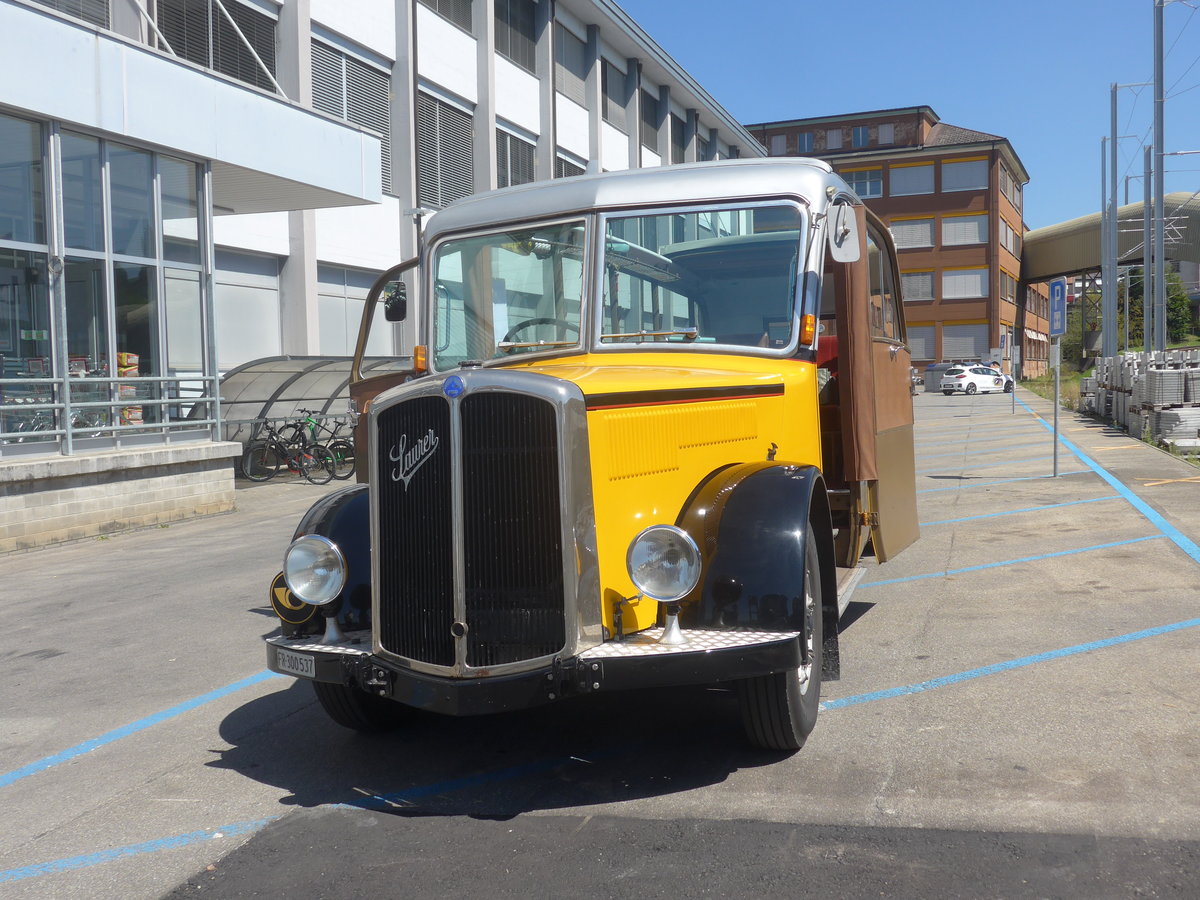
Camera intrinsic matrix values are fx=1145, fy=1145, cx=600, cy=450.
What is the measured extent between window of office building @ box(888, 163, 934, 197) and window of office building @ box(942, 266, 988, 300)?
547 cm

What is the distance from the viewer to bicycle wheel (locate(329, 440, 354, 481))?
19.6 m

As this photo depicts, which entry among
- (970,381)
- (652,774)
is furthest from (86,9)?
(970,381)

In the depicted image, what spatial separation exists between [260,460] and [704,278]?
14.9 metres

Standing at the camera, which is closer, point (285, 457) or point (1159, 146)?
point (285, 457)

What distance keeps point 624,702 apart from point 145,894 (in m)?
2.49

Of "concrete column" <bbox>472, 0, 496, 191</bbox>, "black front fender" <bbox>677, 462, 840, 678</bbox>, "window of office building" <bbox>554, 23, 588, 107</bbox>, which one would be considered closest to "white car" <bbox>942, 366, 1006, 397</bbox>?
"window of office building" <bbox>554, 23, 588, 107</bbox>

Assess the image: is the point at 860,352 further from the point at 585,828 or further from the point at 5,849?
the point at 5,849

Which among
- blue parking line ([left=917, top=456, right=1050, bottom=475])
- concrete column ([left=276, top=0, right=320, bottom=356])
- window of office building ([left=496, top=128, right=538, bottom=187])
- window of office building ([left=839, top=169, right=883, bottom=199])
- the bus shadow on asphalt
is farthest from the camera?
window of office building ([left=839, top=169, right=883, bottom=199])

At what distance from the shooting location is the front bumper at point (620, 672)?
4.00 m

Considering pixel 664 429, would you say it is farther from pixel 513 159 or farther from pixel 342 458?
pixel 513 159

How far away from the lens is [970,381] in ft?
173

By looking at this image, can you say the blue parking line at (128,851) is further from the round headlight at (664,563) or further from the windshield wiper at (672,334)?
the windshield wiper at (672,334)

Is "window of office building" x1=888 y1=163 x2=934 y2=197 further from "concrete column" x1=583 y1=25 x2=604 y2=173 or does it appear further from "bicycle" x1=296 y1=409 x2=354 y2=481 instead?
"bicycle" x1=296 y1=409 x2=354 y2=481

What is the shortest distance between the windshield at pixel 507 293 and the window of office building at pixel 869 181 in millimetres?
67890
